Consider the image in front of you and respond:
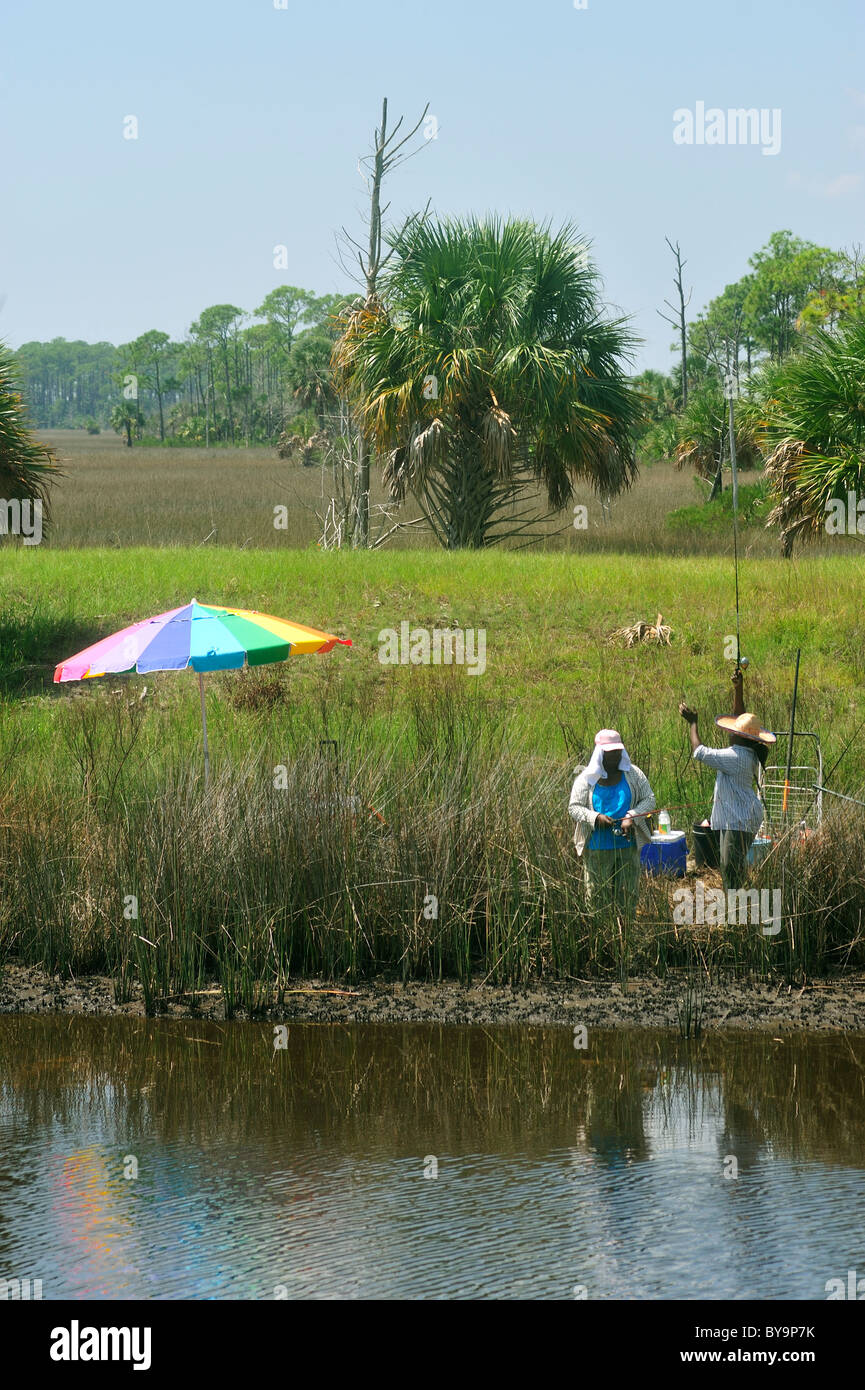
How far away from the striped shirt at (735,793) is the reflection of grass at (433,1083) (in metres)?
1.49

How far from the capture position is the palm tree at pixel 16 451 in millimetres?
17641

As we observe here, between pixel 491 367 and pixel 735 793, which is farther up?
pixel 491 367

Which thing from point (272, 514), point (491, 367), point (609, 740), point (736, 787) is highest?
point (491, 367)

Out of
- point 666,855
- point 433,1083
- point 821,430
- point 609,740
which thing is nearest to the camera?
point 433,1083

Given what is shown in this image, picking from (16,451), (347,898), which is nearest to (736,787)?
(347,898)

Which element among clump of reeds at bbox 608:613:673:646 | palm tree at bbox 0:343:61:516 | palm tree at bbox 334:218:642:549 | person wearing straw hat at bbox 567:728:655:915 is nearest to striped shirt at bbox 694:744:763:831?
person wearing straw hat at bbox 567:728:655:915

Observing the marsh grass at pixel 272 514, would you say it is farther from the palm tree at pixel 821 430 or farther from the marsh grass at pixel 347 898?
the marsh grass at pixel 347 898

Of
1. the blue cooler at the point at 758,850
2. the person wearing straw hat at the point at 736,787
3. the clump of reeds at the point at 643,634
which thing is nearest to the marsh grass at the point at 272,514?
the clump of reeds at the point at 643,634

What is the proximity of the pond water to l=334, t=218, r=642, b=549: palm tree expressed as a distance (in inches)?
694

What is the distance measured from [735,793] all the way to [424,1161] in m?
3.69

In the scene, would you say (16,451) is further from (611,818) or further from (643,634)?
(611,818)

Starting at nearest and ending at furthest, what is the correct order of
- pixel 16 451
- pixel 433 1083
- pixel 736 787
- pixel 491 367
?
pixel 433 1083
pixel 736 787
pixel 16 451
pixel 491 367

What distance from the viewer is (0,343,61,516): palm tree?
1764 centimetres

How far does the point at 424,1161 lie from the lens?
21.1ft
